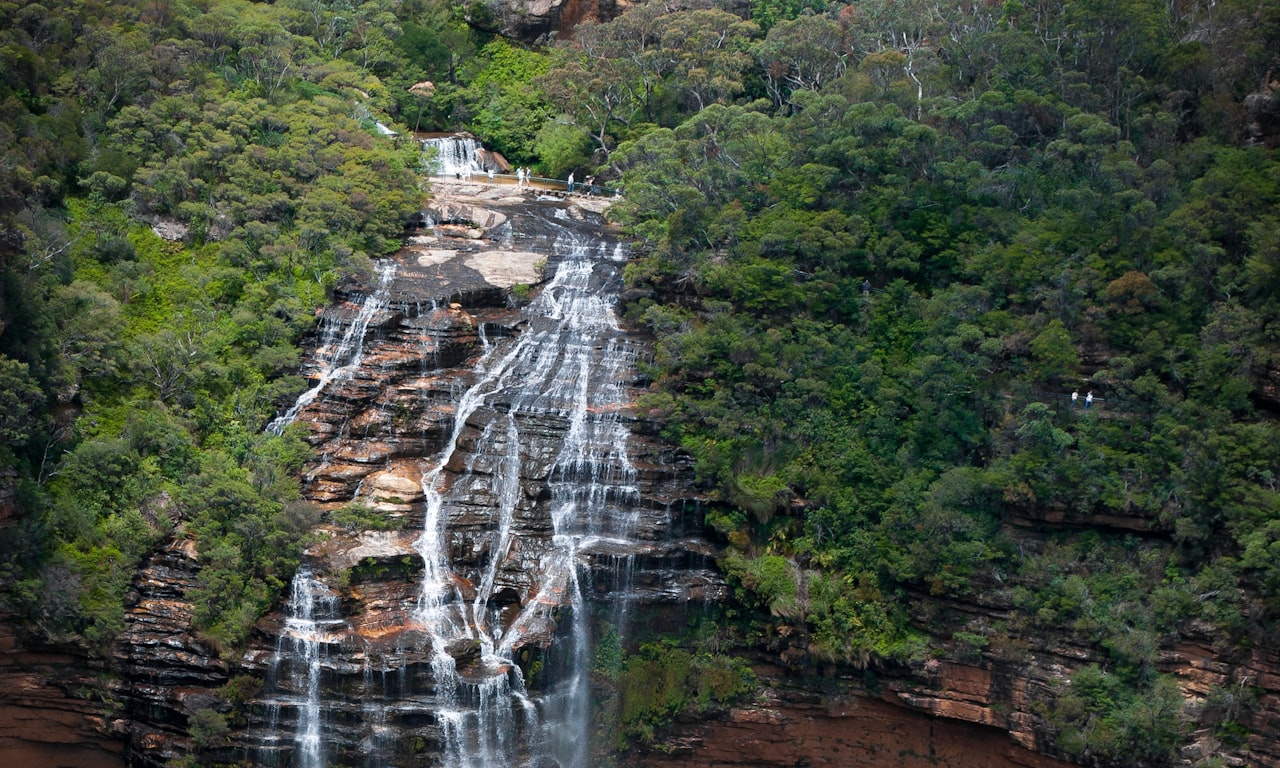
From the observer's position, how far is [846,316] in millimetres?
35000

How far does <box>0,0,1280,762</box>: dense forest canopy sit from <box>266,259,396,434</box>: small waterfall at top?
600 millimetres

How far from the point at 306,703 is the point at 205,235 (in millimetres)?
15679

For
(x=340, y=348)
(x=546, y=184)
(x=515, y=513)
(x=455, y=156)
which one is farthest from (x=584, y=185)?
(x=515, y=513)

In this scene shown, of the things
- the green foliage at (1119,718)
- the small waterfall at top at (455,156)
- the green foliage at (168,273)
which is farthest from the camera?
the small waterfall at top at (455,156)

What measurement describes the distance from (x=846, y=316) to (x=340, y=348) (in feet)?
44.9

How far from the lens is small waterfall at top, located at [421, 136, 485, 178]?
46.7 metres

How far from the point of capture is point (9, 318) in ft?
100

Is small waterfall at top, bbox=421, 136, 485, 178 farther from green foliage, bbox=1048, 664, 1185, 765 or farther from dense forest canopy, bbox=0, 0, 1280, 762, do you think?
green foliage, bbox=1048, 664, 1185, 765

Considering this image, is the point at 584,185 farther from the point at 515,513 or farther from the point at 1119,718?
the point at 1119,718

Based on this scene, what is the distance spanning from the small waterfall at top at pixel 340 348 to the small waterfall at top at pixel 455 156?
10905mm

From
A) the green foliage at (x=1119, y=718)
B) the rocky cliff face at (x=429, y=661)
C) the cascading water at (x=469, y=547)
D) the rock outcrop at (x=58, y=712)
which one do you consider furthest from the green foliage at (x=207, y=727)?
the green foliage at (x=1119, y=718)

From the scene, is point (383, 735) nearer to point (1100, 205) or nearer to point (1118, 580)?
point (1118, 580)

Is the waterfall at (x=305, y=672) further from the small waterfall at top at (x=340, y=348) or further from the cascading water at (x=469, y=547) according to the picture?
the small waterfall at top at (x=340, y=348)

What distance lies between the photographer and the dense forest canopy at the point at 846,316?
2933 centimetres
